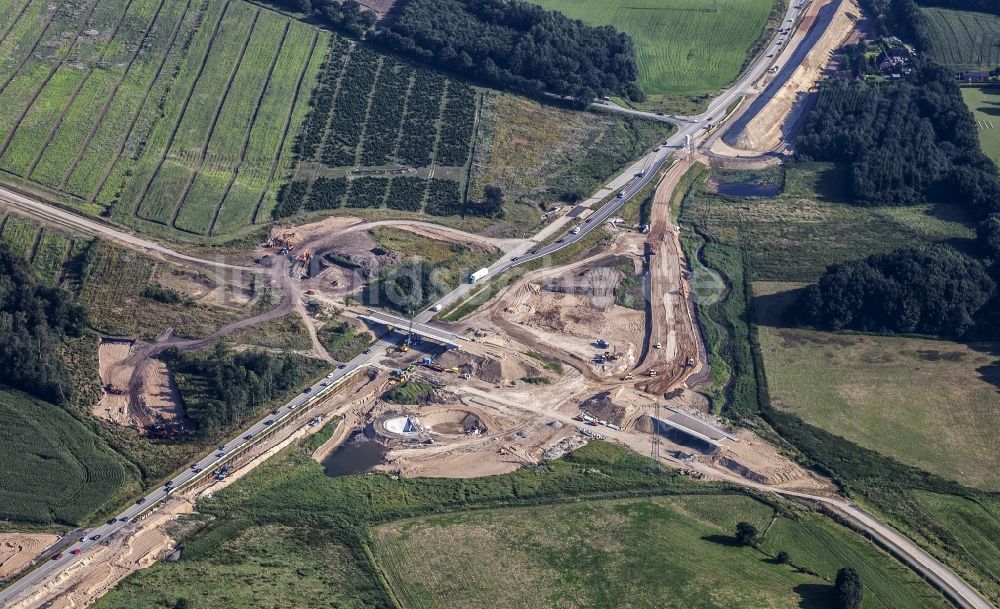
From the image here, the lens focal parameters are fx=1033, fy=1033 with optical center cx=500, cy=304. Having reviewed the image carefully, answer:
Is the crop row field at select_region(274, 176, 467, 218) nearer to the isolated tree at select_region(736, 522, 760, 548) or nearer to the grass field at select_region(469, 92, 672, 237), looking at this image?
the grass field at select_region(469, 92, 672, 237)

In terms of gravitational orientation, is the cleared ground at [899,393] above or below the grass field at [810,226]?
below

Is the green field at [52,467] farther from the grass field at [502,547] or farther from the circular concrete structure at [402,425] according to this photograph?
the circular concrete structure at [402,425]

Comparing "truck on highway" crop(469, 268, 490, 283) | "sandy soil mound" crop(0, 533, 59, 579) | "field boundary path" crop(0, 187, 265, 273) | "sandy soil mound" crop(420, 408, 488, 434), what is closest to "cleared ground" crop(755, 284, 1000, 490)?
"sandy soil mound" crop(420, 408, 488, 434)

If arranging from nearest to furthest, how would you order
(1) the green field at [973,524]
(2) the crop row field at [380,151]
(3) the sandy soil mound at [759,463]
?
1. (1) the green field at [973,524]
2. (3) the sandy soil mound at [759,463]
3. (2) the crop row field at [380,151]

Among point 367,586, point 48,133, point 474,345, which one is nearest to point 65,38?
point 48,133

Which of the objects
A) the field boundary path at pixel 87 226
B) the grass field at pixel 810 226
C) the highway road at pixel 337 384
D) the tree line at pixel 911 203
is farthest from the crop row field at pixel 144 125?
the tree line at pixel 911 203

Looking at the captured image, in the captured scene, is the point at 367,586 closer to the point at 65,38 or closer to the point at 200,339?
the point at 200,339

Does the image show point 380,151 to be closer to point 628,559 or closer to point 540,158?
point 540,158

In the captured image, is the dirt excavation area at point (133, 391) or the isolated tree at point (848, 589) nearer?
the isolated tree at point (848, 589)

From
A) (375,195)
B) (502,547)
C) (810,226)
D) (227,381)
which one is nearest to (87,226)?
(227,381)
